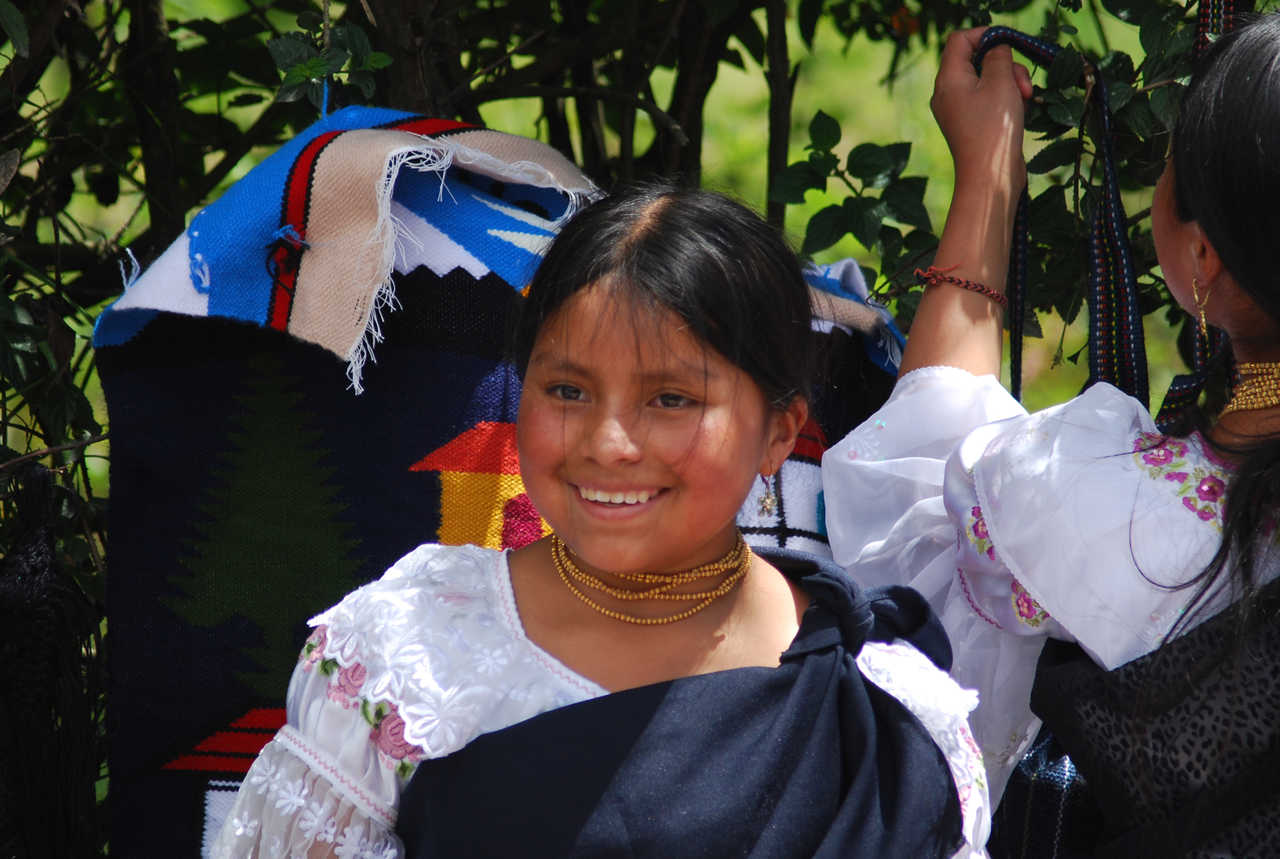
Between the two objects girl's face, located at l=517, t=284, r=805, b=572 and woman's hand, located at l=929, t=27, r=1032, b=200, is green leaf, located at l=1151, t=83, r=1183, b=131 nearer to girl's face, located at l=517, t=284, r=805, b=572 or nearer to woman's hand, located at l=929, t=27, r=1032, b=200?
woman's hand, located at l=929, t=27, r=1032, b=200

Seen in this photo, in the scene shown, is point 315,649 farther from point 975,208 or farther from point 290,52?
point 975,208

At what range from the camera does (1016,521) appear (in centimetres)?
163

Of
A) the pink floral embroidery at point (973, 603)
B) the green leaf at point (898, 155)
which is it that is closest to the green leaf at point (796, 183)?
the green leaf at point (898, 155)

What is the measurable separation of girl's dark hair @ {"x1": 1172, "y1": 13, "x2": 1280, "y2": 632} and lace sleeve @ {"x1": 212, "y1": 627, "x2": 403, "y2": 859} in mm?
837

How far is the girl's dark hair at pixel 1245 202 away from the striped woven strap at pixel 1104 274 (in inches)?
15.8

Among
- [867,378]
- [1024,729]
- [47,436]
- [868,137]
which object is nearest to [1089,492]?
[1024,729]

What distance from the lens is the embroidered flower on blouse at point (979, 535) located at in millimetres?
1685

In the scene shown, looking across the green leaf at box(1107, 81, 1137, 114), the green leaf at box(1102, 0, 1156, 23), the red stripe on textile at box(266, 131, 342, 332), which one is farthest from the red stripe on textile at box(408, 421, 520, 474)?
the green leaf at box(1102, 0, 1156, 23)

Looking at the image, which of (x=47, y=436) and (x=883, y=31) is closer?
(x=47, y=436)

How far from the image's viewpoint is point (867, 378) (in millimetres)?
2145

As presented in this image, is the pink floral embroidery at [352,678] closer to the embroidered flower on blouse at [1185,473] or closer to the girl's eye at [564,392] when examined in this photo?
the girl's eye at [564,392]

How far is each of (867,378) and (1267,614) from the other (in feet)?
2.55

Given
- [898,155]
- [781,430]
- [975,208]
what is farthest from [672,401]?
[898,155]

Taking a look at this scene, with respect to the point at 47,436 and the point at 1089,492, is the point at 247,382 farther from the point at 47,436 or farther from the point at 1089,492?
the point at 1089,492
